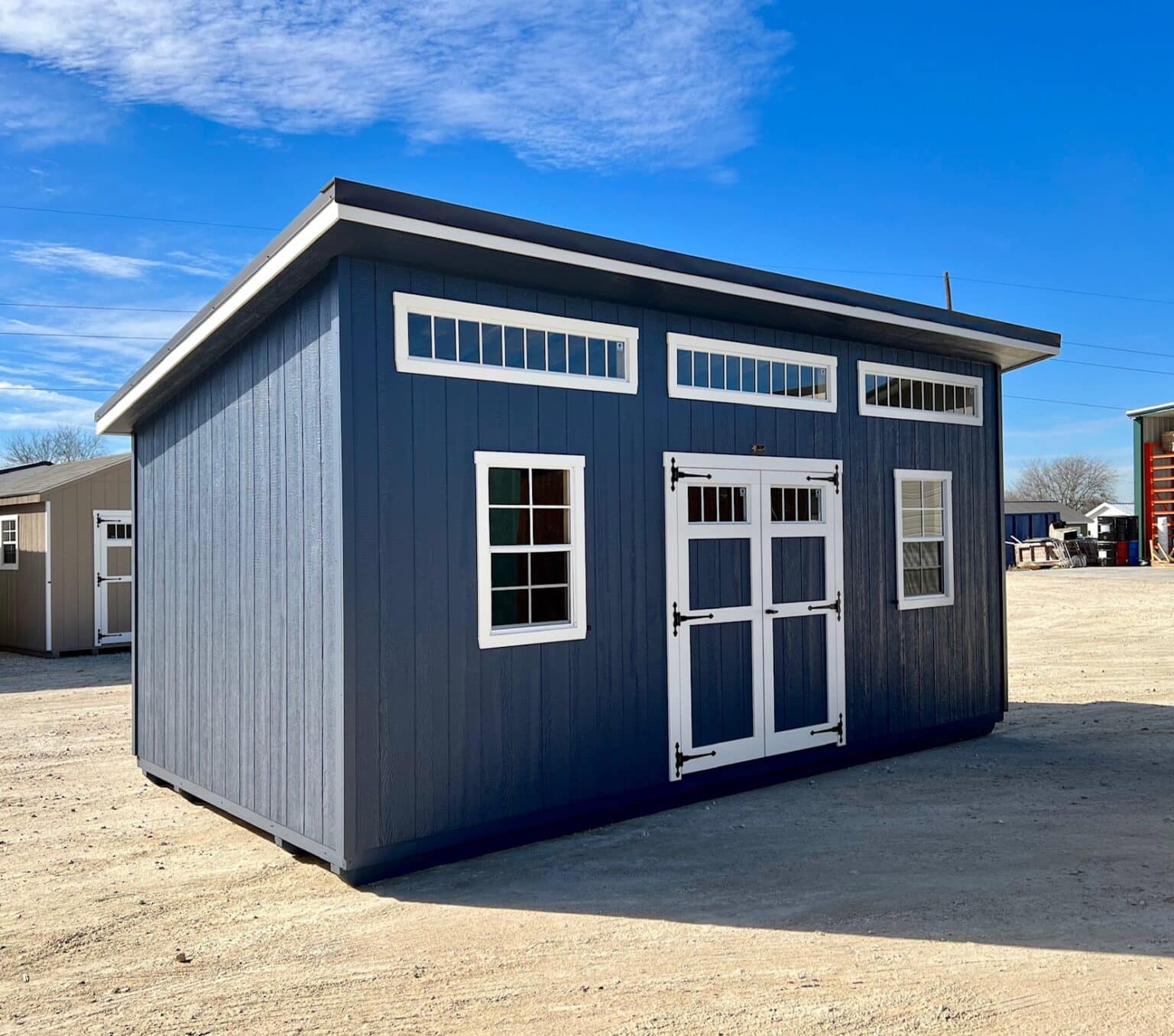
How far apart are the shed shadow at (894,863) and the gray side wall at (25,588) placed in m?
13.1

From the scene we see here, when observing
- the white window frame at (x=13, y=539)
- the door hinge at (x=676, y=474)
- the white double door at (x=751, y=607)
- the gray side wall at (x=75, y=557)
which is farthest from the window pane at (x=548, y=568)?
the white window frame at (x=13, y=539)

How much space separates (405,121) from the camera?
33.0ft

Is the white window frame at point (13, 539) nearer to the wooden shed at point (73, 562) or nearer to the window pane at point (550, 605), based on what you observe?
the wooden shed at point (73, 562)

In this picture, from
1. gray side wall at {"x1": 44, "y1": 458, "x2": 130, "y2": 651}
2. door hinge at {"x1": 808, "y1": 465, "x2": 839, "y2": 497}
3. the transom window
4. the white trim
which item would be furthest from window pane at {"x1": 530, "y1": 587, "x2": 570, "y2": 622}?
the white trim

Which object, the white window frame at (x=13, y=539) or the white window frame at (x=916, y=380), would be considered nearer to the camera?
the white window frame at (x=916, y=380)

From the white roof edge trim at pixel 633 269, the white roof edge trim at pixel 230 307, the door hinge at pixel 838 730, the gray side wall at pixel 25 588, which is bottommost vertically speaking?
the door hinge at pixel 838 730

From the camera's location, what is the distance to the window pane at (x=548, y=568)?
522 cm

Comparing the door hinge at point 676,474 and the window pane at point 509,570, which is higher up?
the door hinge at point 676,474

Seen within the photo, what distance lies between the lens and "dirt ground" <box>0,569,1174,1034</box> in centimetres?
318

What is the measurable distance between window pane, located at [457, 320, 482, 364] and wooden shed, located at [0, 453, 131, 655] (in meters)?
12.2

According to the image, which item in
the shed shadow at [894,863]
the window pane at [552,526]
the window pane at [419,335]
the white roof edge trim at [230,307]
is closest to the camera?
the shed shadow at [894,863]

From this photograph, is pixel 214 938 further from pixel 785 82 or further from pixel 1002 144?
pixel 1002 144

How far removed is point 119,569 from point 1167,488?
25596 mm

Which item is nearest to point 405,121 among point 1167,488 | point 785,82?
point 785,82
